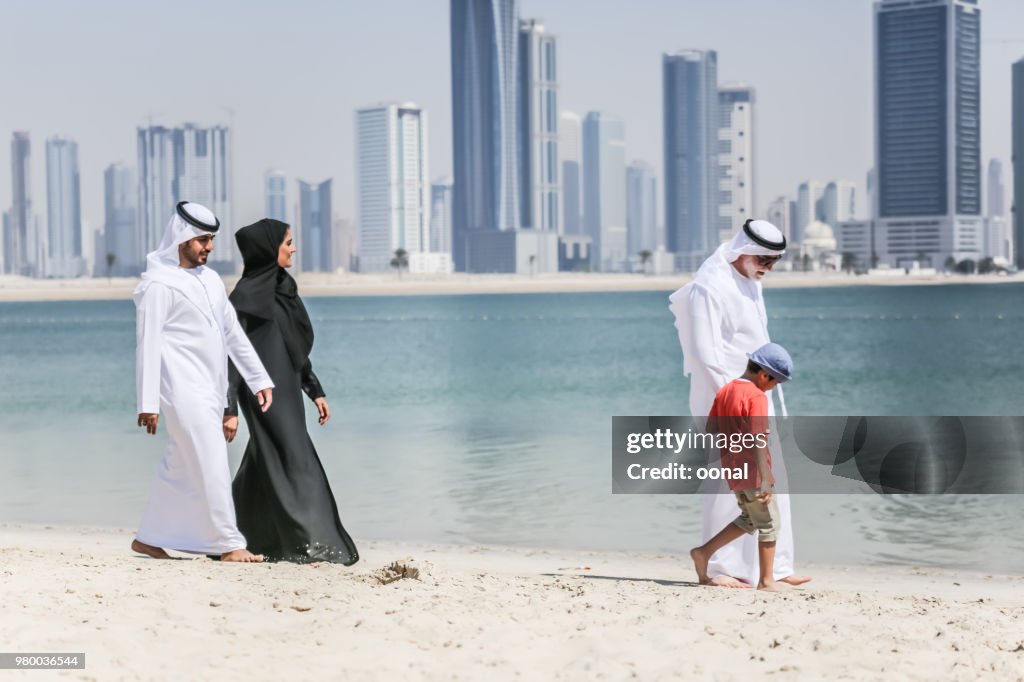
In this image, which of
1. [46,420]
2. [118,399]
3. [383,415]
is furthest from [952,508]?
[118,399]

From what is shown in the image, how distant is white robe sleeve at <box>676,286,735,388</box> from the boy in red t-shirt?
16 cm

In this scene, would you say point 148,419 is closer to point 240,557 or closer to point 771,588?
point 240,557

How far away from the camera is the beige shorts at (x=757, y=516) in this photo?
16.9 ft

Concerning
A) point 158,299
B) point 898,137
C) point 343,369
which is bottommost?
point 343,369

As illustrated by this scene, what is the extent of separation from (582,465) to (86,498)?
179 inches

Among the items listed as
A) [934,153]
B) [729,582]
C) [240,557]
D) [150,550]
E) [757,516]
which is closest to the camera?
[757,516]

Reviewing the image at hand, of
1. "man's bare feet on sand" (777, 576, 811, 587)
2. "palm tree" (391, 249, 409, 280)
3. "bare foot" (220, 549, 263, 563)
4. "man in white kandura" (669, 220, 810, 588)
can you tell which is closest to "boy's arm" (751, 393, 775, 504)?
"man in white kandura" (669, 220, 810, 588)

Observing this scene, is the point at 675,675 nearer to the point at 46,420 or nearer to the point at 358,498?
the point at 358,498

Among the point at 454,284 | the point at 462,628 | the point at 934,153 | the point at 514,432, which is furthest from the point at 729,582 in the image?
the point at 934,153

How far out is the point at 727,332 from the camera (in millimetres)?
5418

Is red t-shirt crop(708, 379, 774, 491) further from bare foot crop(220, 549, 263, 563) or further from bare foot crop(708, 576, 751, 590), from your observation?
bare foot crop(220, 549, 263, 563)

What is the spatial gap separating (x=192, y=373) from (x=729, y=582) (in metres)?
2.28

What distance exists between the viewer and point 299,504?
5.86 metres

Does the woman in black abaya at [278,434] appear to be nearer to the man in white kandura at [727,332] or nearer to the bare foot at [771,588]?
the man in white kandura at [727,332]
